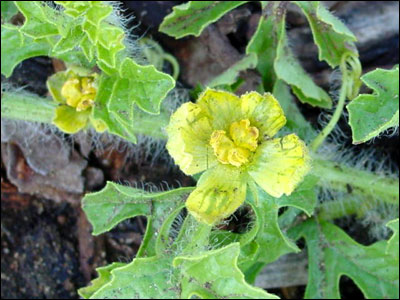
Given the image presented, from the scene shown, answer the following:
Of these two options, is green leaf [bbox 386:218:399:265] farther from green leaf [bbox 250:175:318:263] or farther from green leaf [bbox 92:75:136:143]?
green leaf [bbox 92:75:136:143]

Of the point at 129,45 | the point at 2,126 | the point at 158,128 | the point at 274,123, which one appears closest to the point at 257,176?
the point at 274,123

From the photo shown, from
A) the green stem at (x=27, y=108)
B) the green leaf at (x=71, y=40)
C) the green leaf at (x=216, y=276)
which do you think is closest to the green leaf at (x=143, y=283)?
the green leaf at (x=216, y=276)

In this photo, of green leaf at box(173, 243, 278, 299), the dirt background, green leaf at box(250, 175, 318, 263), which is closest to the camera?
green leaf at box(173, 243, 278, 299)

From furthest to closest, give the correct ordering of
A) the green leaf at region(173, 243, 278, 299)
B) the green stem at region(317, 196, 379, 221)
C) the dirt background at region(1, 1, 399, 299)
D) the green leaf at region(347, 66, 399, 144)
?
the dirt background at region(1, 1, 399, 299), the green stem at region(317, 196, 379, 221), the green leaf at region(347, 66, 399, 144), the green leaf at region(173, 243, 278, 299)

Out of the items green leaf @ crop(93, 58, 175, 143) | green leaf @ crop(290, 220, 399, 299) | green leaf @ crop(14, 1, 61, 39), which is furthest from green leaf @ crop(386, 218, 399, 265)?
green leaf @ crop(14, 1, 61, 39)

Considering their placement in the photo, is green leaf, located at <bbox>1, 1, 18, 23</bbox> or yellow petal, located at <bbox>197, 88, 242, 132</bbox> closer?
yellow petal, located at <bbox>197, 88, 242, 132</bbox>
